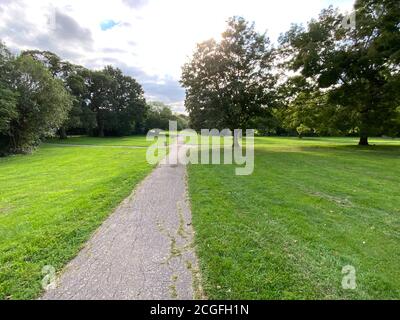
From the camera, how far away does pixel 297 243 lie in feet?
13.7

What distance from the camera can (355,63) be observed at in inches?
778

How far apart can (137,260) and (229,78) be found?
19.9 meters

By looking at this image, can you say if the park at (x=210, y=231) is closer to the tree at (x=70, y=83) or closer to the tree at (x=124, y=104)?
the tree at (x=70, y=83)

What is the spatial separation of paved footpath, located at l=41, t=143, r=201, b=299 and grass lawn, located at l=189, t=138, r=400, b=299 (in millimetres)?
276

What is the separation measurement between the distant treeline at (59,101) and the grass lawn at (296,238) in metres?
19.5

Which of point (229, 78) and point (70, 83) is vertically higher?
point (70, 83)

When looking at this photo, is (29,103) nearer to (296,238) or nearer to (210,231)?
(210,231)

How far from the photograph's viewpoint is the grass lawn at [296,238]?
10.1 feet

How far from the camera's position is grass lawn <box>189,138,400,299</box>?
3064mm

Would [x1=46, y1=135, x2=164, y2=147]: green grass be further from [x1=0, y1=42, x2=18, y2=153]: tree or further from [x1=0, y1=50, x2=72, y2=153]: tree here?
[x1=0, y1=42, x2=18, y2=153]: tree

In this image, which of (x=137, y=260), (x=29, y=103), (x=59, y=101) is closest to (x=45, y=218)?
(x=137, y=260)

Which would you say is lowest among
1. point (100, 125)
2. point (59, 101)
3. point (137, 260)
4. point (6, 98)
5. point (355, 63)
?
point (137, 260)

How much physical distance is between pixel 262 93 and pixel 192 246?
794 inches
